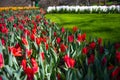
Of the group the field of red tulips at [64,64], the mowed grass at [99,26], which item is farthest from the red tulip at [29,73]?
the mowed grass at [99,26]

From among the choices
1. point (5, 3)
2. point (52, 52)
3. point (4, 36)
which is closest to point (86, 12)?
point (4, 36)

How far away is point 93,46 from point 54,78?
4.54 ft

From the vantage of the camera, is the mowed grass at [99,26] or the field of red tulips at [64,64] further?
the mowed grass at [99,26]

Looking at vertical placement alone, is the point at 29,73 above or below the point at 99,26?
above

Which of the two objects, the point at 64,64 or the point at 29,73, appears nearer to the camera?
the point at 29,73

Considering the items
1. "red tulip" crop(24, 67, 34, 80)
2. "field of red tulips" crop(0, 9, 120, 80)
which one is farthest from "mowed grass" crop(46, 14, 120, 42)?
"red tulip" crop(24, 67, 34, 80)

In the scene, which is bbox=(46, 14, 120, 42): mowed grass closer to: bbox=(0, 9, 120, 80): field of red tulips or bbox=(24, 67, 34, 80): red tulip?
bbox=(0, 9, 120, 80): field of red tulips

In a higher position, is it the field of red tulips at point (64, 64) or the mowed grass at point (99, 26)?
the field of red tulips at point (64, 64)

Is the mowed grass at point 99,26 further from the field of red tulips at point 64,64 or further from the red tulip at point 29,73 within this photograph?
the red tulip at point 29,73

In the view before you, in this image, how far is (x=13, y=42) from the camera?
18.1ft

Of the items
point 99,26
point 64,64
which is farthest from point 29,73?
point 99,26

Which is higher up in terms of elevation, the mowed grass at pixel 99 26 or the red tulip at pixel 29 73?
the red tulip at pixel 29 73

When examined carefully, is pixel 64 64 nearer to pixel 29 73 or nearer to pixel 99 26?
pixel 29 73

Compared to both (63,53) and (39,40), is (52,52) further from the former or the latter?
(39,40)
